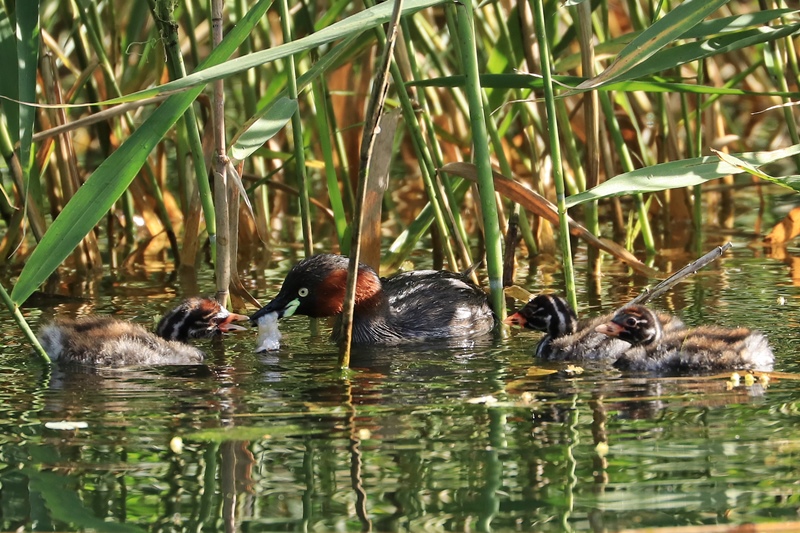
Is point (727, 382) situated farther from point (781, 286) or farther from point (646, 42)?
point (781, 286)

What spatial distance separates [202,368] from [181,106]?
53.6 inches

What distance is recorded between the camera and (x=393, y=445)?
4133mm

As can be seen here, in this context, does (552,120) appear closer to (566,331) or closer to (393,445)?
(566,331)

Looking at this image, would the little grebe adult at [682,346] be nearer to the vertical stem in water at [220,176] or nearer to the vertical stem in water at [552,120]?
the vertical stem in water at [552,120]

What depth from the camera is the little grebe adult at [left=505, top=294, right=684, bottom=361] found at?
579cm

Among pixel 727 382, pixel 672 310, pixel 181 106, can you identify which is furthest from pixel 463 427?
pixel 672 310

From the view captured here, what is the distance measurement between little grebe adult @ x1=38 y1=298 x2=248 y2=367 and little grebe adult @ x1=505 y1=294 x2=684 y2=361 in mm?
1384

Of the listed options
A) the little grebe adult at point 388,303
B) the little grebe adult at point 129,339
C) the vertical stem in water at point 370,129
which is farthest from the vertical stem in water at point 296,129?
the vertical stem in water at point 370,129

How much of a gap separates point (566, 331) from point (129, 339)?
6.52 ft

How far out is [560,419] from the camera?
4.49m

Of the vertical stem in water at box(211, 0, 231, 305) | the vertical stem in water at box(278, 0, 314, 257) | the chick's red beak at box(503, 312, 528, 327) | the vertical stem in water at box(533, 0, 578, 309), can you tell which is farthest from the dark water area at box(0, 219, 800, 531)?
the vertical stem in water at box(278, 0, 314, 257)

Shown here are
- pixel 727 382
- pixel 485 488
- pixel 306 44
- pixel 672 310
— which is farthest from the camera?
pixel 672 310

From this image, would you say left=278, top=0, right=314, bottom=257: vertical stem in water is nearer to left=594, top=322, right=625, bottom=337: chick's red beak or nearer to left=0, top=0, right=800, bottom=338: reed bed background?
left=0, top=0, right=800, bottom=338: reed bed background

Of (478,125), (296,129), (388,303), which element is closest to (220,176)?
(296,129)
